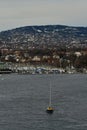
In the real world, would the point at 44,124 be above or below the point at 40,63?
above

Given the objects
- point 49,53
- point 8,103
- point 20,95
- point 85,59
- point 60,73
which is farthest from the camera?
point 49,53

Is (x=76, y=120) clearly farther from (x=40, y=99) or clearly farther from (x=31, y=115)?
(x=40, y=99)

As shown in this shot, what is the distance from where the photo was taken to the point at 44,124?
4628 centimetres

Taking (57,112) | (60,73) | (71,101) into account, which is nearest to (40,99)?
(71,101)

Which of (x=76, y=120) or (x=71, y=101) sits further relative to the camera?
(x=71, y=101)

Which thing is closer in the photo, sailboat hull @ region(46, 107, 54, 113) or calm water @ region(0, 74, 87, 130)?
calm water @ region(0, 74, 87, 130)

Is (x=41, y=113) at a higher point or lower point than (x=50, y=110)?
lower

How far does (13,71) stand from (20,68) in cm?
311

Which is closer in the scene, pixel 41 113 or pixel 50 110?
pixel 41 113

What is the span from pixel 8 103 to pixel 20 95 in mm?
10304

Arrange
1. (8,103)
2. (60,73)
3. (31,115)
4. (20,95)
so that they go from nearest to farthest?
(31,115)
(8,103)
(20,95)
(60,73)

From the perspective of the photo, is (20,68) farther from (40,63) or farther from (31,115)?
(31,115)

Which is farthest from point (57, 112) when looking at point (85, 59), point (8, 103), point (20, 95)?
point (85, 59)

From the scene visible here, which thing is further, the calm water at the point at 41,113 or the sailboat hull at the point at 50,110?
the sailboat hull at the point at 50,110
